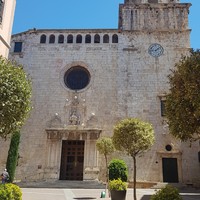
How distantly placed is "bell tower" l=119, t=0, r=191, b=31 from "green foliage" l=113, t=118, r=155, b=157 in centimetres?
1588

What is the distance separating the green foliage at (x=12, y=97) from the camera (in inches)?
371

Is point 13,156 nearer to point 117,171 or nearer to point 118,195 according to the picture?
point 117,171

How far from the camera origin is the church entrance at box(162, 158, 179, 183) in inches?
866

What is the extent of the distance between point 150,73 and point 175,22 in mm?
6214

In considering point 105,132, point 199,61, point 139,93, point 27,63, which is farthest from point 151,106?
point 199,61

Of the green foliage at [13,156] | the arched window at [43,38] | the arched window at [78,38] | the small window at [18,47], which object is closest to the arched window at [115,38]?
the arched window at [78,38]

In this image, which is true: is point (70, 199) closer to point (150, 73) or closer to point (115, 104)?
point (115, 104)

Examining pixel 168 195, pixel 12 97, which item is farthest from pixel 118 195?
pixel 12 97

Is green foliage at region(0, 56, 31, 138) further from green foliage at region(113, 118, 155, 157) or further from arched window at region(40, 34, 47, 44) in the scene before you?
arched window at region(40, 34, 47, 44)

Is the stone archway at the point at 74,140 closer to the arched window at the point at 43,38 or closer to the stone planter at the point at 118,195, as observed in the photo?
the arched window at the point at 43,38

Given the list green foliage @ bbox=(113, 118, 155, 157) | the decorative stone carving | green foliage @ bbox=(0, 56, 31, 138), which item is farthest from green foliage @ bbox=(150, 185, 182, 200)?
the decorative stone carving

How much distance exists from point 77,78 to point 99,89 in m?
2.79

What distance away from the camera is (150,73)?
993 inches

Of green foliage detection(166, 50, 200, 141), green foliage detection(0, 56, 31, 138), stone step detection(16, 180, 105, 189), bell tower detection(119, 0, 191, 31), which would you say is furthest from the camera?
bell tower detection(119, 0, 191, 31)
